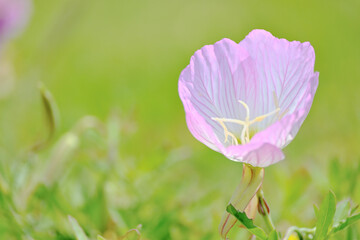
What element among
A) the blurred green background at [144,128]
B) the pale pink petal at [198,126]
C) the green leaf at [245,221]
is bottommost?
the green leaf at [245,221]

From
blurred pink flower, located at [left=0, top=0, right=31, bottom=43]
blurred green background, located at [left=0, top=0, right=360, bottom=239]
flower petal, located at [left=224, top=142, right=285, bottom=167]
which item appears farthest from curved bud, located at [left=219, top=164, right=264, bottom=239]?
blurred pink flower, located at [left=0, top=0, right=31, bottom=43]

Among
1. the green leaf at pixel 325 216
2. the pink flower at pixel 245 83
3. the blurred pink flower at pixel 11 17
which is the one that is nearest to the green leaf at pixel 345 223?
the green leaf at pixel 325 216

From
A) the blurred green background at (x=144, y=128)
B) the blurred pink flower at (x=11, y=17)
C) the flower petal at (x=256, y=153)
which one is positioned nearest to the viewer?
the flower petal at (x=256, y=153)

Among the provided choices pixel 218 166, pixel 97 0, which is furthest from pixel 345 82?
pixel 97 0

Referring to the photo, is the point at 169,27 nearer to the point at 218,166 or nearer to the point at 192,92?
the point at 218,166

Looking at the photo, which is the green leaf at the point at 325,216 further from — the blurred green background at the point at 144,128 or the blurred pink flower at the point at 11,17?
the blurred pink flower at the point at 11,17

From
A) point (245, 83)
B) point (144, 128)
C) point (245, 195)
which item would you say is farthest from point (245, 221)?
point (144, 128)

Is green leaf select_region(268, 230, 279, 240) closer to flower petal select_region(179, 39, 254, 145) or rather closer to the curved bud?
the curved bud
